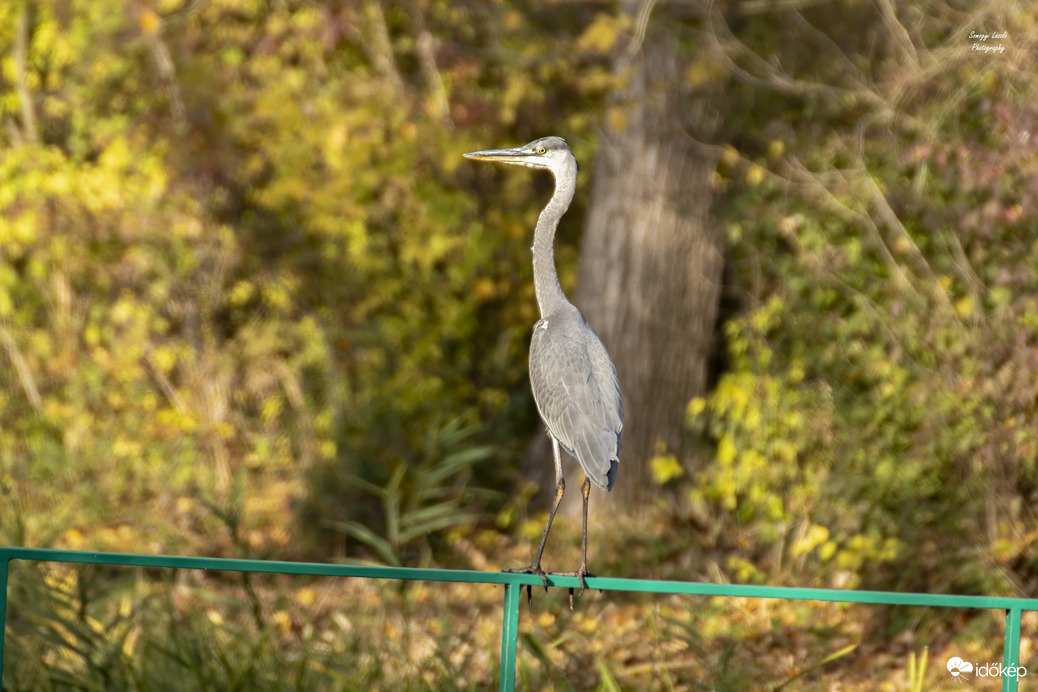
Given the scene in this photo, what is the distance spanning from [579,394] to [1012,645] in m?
1.42

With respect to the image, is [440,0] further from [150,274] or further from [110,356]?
[110,356]

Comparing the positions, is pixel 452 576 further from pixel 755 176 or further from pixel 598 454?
pixel 755 176

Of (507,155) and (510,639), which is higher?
(507,155)

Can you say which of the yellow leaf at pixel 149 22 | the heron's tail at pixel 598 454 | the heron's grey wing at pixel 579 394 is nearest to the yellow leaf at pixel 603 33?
the heron's grey wing at pixel 579 394

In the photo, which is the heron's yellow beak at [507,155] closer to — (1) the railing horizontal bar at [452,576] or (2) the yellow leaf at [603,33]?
(1) the railing horizontal bar at [452,576]

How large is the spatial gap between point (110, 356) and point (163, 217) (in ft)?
4.58

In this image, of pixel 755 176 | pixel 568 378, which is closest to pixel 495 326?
pixel 755 176

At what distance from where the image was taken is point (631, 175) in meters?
7.02

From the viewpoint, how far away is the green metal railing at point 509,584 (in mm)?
2447

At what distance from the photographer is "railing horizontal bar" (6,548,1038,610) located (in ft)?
7.99

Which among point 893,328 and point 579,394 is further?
point 893,328

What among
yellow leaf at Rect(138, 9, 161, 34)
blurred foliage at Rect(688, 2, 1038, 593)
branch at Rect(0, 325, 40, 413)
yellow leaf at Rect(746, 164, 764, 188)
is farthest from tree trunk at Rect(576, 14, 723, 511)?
branch at Rect(0, 325, 40, 413)

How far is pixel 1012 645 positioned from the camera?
109 inches

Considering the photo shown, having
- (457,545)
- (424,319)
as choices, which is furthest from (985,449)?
(424,319)
